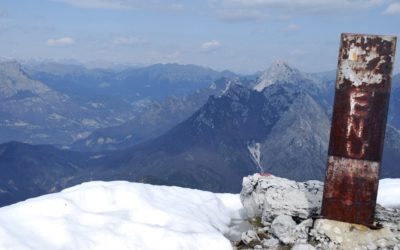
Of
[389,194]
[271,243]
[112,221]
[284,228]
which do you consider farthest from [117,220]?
[389,194]

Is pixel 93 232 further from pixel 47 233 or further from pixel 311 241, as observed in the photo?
pixel 311 241

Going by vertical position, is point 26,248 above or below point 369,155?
below

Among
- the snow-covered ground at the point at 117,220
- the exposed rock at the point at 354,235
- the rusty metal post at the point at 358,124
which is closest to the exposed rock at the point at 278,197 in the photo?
the snow-covered ground at the point at 117,220

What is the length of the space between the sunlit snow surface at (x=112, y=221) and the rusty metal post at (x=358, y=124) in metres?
4.27

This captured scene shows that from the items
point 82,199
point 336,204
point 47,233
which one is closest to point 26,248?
point 47,233

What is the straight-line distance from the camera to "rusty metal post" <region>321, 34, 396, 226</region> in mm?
14070

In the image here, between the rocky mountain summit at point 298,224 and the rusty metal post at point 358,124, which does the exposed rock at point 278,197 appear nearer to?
the rocky mountain summit at point 298,224

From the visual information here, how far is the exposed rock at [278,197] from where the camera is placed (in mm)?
16516

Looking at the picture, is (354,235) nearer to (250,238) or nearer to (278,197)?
(250,238)

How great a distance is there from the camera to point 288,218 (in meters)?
15.8

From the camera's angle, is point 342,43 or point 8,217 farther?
point 342,43

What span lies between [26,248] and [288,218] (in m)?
8.75

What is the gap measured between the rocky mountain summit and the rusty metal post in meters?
0.61

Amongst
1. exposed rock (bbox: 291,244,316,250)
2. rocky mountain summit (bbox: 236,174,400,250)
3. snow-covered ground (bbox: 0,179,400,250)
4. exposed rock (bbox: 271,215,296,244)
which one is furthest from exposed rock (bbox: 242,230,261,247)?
exposed rock (bbox: 291,244,316,250)
